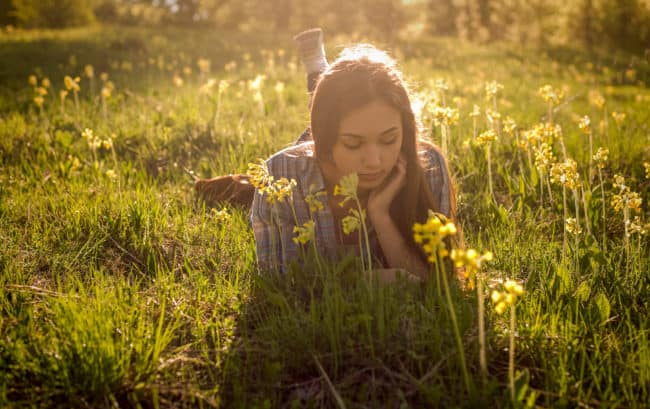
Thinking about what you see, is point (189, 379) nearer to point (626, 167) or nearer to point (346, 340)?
point (346, 340)

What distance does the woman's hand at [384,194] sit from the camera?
276 cm

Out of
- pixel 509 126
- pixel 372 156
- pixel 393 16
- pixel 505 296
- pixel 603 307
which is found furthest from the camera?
pixel 393 16

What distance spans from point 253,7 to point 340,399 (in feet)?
93.4

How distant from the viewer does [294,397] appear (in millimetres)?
1924

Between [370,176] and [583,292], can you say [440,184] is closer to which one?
[370,176]

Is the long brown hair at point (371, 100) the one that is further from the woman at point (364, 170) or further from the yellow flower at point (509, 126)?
the yellow flower at point (509, 126)

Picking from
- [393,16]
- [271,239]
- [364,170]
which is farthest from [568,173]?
[393,16]

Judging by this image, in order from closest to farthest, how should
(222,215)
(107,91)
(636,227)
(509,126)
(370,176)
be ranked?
(636,227)
(370,176)
(222,215)
(509,126)
(107,91)

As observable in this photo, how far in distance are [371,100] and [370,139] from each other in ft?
0.60

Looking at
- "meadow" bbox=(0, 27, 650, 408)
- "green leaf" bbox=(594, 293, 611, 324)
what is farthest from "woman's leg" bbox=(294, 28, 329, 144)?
"green leaf" bbox=(594, 293, 611, 324)

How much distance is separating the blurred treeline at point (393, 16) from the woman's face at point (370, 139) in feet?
55.2

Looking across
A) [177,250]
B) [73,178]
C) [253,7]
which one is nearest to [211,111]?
[73,178]

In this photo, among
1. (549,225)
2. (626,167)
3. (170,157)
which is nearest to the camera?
(549,225)

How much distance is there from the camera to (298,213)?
289cm
